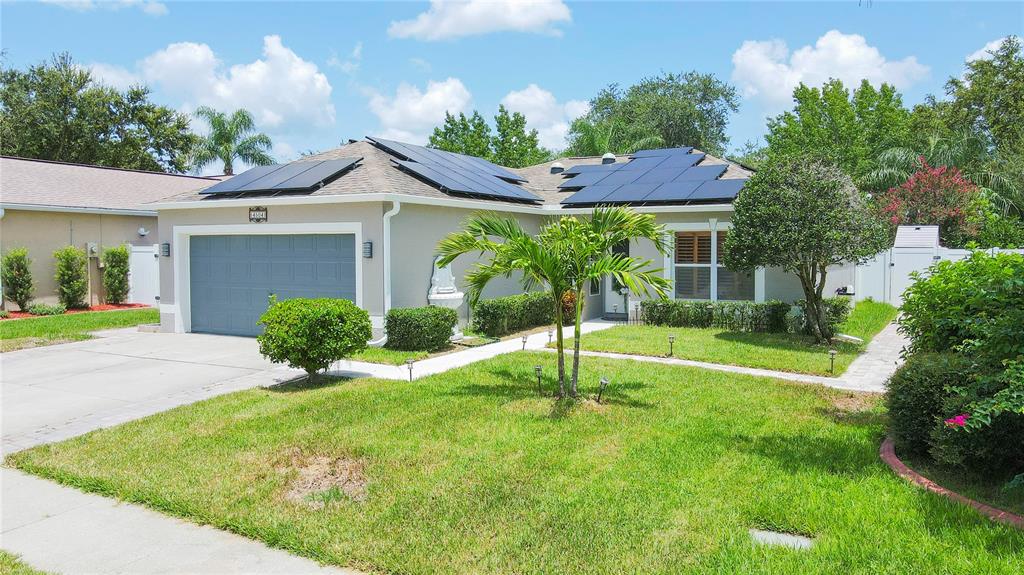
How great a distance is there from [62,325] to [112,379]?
695cm

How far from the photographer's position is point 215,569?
4.15m

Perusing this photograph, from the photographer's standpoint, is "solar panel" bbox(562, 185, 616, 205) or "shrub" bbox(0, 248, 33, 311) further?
"shrub" bbox(0, 248, 33, 311)

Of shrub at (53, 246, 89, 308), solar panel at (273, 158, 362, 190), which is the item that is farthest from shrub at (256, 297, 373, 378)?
shrub at (53, 246, 89, 308)

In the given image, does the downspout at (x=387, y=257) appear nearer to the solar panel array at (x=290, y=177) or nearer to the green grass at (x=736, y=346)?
the solar panel array at (x=290, y=177)

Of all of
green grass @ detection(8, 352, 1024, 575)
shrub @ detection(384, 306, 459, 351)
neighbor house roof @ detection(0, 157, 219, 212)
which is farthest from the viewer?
neighbor house roof @ detection(0, 157, 219, 212)

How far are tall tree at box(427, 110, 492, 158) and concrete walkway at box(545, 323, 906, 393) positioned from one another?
26.2 m

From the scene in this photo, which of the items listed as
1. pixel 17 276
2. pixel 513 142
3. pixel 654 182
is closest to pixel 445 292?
pixel 654 182

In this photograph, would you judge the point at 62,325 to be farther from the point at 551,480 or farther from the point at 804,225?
the point at 804,225

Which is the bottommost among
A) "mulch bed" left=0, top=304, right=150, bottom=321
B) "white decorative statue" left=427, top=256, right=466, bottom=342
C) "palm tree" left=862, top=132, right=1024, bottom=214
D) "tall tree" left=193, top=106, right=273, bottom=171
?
"mulch bed" left=0, top=304, right=150, bottom=321

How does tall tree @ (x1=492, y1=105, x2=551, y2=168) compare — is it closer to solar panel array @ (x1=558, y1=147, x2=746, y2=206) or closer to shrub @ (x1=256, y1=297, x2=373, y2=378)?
solar panel array @ (x1=558, y1=147, x2=746, y2=206)

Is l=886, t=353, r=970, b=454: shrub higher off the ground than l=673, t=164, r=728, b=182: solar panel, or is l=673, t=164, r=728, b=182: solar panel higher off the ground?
l=673, t=164, r=728, b=182: solar panel

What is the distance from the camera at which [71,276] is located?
18000 mm

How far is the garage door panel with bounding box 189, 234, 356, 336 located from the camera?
12.6m

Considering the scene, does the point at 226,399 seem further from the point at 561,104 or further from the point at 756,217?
the point at 561,104
